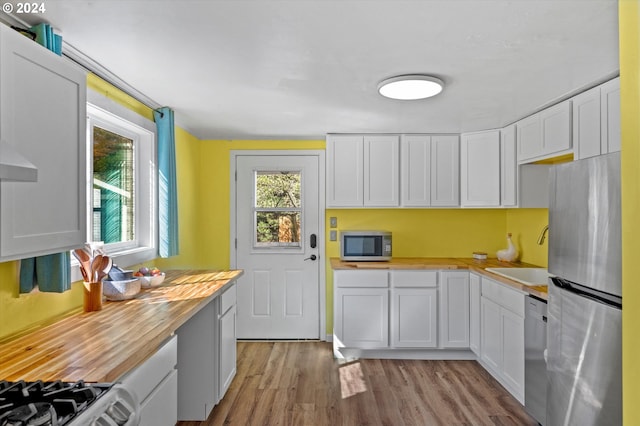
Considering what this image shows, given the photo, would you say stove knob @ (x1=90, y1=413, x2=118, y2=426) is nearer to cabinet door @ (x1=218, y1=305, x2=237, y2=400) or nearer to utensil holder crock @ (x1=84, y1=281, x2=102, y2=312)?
utensil holder crock @ (x1=84, y1=281, x2=102, y2=312)

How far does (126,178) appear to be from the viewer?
2.83 m

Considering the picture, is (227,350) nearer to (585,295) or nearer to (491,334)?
(491,334)

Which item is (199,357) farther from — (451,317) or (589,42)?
(589,42)

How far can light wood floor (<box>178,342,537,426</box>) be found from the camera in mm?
2615

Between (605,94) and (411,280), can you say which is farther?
(411,280)

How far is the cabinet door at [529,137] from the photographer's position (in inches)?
119

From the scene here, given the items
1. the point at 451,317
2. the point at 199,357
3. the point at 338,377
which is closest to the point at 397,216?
the point at 451,317

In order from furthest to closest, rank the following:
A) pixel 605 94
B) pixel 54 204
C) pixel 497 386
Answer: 1. pixel 497 386
2. pixel 605 94
3. pixel 54 204

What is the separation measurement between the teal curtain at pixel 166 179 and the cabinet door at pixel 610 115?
3009 millimetres

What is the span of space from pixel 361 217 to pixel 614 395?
9.46ft

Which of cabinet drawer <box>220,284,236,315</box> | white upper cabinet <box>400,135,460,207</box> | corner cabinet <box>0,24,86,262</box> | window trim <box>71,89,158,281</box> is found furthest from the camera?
white upper cabinet <box>400,135,460,207</box>

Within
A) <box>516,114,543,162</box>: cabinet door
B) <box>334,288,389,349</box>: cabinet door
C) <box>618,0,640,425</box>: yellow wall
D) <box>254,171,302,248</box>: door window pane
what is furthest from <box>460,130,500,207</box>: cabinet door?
<box>618,0,640,425</box>: yellow wall

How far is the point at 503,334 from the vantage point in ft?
9.91

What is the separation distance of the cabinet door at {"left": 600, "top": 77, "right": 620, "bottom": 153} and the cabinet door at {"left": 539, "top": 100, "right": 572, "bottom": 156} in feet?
1.08
